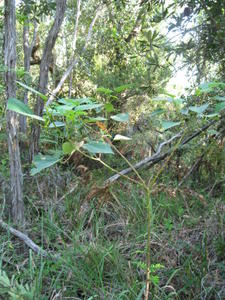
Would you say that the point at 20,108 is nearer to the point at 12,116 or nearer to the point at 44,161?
the point at 44,161

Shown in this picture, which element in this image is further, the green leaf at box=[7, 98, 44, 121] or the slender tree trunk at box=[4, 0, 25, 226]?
the slender tree trunk at box=[4, 0, 25, 226]

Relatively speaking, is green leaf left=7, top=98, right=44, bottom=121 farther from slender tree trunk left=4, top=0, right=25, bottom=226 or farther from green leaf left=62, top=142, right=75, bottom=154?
slender tree trunk left=4, top=0, right=25, bottom=226

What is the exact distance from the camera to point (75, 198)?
2930mm

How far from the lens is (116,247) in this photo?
220cm

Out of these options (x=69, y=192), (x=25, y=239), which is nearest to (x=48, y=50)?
(x=69, y=192)

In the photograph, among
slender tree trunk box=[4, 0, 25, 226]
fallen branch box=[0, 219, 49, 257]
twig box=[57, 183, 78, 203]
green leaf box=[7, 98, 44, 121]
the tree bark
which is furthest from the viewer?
the tree bark

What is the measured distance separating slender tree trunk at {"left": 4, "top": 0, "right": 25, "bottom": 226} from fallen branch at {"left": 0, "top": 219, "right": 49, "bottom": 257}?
13cm

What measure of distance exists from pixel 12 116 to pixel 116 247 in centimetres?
116

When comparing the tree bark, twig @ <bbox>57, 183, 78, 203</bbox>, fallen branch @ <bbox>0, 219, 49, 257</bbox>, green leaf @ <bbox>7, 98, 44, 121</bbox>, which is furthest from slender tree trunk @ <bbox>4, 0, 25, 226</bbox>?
green leaf @ <bbox>7, 98, 44, 121</bbox>

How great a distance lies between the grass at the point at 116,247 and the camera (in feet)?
6.21

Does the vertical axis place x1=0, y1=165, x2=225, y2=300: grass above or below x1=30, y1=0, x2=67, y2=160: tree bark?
below

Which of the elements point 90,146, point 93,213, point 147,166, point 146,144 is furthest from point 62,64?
point 90,146

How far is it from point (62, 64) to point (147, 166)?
13.0 feet

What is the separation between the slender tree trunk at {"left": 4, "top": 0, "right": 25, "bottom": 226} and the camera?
238 cm
